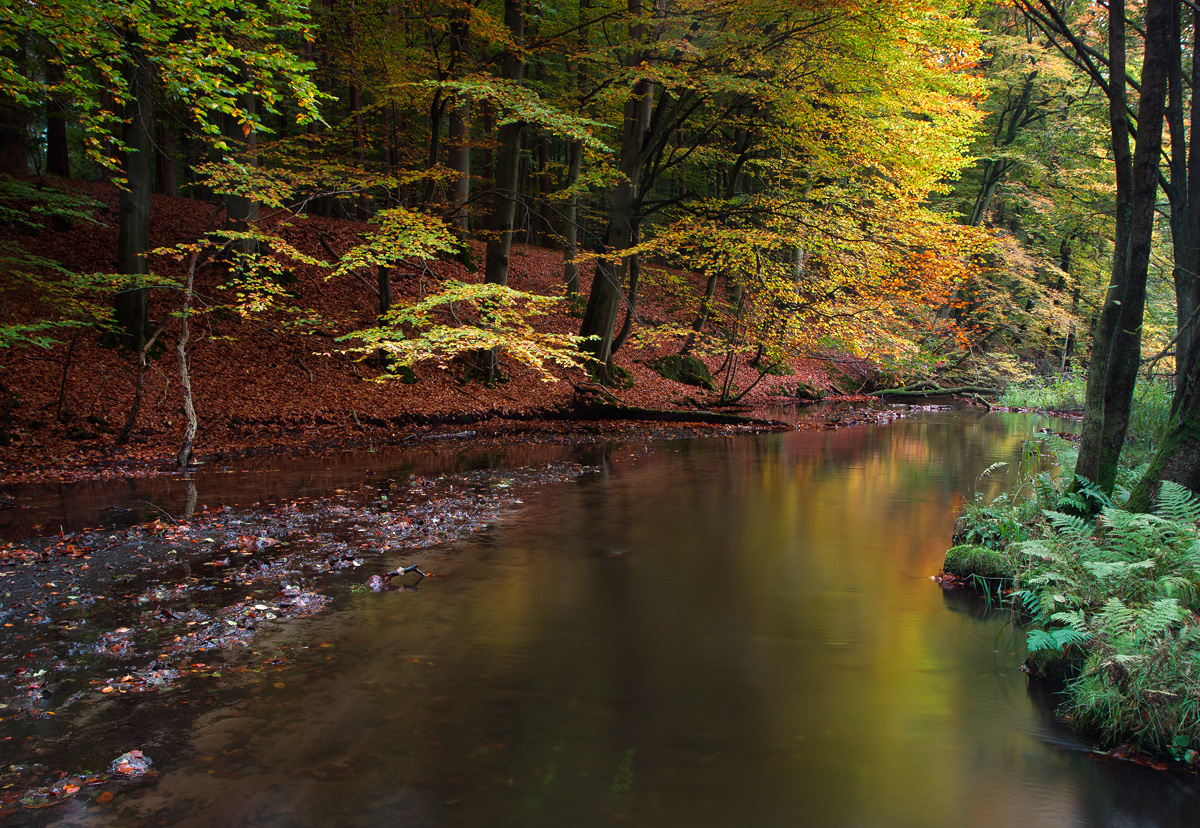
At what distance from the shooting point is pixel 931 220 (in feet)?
51.5

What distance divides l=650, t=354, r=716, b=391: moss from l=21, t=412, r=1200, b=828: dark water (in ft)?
48.3

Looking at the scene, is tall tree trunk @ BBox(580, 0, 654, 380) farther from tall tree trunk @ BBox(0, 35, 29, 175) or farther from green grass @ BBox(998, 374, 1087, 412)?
tall tree trunk @ BBox(0, 35, 29, 175)

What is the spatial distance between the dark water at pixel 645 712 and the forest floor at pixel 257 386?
7.44m

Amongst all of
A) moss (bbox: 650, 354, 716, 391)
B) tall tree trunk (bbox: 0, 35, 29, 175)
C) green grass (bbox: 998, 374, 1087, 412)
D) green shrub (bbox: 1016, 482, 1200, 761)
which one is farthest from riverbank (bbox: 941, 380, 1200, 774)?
tall tree trunk (bbox: 0, 35, 29, 175)

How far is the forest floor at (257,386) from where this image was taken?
39.0 feet

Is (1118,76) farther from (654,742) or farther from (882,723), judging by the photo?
(654,742)

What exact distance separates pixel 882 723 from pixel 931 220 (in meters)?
13.7

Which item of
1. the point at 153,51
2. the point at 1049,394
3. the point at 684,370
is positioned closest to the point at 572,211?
the point at 684,370

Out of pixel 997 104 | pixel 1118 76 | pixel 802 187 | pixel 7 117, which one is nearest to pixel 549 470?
pixel 1118 76

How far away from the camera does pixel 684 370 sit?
23.7 metres

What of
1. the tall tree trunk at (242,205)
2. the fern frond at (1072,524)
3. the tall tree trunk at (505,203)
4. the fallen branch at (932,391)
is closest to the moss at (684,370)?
the tall tree trunk at (505,203)

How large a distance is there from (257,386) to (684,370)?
13491 millimetres

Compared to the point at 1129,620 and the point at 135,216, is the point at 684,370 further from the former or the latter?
the point at 1129,620

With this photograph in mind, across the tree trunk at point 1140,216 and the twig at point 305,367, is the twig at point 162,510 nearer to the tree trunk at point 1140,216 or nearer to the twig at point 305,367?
the twig at point 305,367
